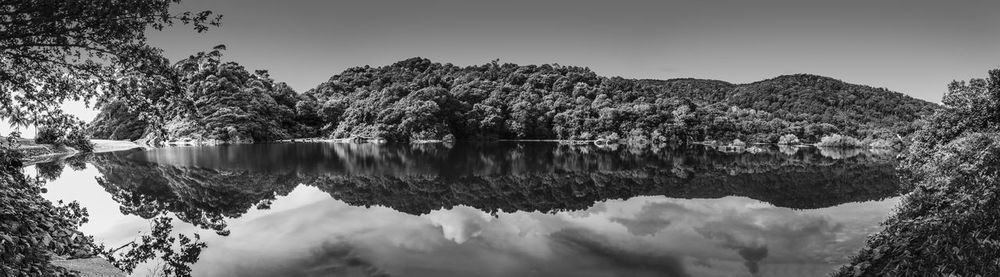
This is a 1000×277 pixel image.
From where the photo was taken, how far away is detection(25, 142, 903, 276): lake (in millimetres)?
13250

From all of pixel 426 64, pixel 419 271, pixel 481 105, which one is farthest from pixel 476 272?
pixel 426 64

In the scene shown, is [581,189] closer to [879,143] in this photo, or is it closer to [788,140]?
[879,143]

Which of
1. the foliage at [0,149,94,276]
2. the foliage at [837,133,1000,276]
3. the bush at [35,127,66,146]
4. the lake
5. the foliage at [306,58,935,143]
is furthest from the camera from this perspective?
the foliage at [306,58,935,143]

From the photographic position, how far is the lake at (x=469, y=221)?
13.2 meters

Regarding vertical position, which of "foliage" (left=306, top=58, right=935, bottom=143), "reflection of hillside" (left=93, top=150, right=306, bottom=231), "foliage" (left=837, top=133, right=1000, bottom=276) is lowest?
"reflection of hillside" (left=93, top=150, right=306, bottom=231)

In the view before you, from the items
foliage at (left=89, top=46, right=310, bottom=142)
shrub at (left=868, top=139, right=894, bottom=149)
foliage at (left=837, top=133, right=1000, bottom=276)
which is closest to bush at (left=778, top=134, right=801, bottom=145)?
shrub at (left=868, top=139, right=894, bottom=149)

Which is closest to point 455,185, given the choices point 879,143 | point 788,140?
point 879,143

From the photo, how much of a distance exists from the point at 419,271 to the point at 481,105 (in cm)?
11065

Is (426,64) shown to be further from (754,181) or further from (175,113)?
(175,113)

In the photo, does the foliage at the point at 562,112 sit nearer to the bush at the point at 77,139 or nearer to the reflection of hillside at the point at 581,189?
the reflection of hillside at the point at 581,189

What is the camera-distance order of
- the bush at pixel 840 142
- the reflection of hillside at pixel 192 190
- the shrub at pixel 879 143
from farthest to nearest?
the bush at pixel 840 142
the shrub at pixel 879 143
the reflection of hillside at pixel 192 190

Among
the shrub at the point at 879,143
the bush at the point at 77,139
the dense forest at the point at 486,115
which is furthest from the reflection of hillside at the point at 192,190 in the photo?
the shrub at the point at 879,143

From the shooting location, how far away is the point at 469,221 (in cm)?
1886

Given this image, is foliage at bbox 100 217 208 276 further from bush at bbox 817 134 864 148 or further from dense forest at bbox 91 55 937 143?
bush at bbox 817 134 864 148
